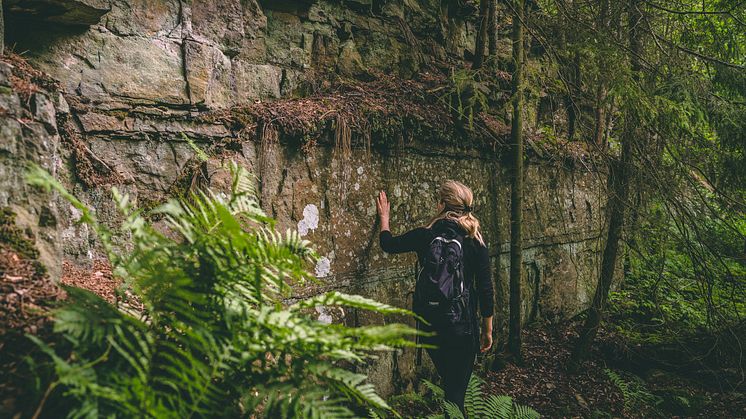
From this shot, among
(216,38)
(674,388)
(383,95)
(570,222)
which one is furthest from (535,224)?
(216,38)

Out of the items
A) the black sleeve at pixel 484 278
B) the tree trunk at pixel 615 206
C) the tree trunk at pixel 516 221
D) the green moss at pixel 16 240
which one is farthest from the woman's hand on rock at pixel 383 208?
the green moss at pixel 16 240

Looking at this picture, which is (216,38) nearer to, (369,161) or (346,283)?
(369,161)

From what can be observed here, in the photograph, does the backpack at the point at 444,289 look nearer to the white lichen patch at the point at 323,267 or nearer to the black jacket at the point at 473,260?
the black jacket at the point at 473,260

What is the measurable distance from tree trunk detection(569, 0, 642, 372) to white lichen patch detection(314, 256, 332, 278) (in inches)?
137

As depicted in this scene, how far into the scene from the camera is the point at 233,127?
13.9 feet

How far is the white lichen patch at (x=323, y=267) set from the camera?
182 inches

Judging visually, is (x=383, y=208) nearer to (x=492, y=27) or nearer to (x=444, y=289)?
(x=444, y=289)

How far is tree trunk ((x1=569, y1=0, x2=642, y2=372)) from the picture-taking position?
588 cm

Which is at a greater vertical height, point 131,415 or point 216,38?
point 216,38

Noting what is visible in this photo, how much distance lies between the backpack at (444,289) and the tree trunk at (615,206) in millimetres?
2702

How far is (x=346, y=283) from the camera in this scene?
4859 millimetres

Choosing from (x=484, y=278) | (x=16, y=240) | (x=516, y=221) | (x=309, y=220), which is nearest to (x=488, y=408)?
(x=484, y=278)

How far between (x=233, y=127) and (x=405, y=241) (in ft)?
5.88

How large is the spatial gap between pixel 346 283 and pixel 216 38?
8.23ft
